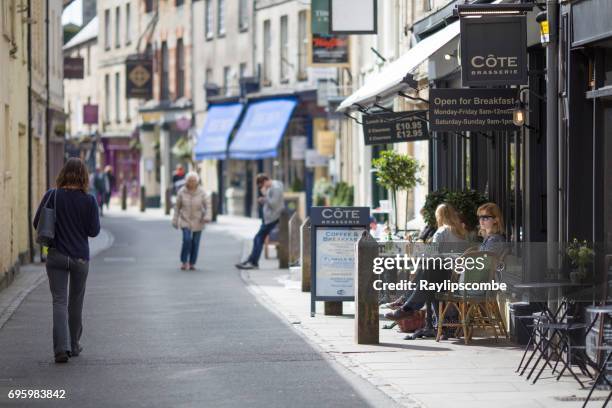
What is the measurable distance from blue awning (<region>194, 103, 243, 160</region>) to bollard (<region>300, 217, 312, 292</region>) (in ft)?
100

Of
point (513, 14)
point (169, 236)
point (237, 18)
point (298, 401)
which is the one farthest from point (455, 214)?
point (237, 18)

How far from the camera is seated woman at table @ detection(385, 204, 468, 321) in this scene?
14.8m

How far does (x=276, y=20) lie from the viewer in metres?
48.6

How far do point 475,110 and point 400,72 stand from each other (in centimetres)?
180

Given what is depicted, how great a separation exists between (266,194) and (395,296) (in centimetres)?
1245

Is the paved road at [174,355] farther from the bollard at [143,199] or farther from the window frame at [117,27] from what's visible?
the window frame at [117,27]

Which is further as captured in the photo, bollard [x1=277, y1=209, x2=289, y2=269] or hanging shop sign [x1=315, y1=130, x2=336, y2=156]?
hanging shop sign [x1=315, y1=130, x2=336, y2=156]

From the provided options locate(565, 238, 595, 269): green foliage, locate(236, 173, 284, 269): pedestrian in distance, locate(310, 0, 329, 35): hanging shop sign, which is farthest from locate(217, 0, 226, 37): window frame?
locate(565, 238, 595, 269): green foliage

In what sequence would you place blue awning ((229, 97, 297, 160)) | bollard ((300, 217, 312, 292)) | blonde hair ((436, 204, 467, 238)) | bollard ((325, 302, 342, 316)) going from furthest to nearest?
1. blue awning ((229, 97, 297, 160))
2. bollard ((300, 217, 312, 292))
3. bollard ((325, 302, 342, 316))
4. blonde hair ((436, 204, 467, 238))

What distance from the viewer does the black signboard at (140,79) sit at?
62094 millimetres

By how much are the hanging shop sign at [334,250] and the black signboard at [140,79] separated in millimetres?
45105

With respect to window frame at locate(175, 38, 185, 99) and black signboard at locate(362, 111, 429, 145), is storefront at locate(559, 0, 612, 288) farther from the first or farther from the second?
window frame at locate(175, 38, 185, 99)

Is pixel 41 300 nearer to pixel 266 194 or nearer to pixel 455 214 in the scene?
pixel 455 214

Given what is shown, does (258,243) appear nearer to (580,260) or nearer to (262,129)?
(580,260)
